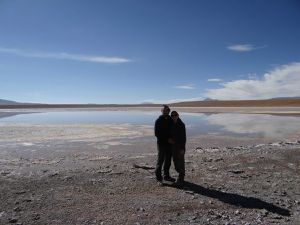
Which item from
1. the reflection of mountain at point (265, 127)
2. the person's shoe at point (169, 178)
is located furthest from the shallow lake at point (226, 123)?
the person's shoe at point (169, 178)

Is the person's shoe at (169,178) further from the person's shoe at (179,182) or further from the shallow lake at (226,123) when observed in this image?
the shallow lake at (226,123)

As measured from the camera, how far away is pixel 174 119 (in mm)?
8672

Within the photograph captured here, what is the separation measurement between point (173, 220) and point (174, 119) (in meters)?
2.78

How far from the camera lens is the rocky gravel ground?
6.62m

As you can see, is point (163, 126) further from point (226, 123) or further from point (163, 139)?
point (226, 123)

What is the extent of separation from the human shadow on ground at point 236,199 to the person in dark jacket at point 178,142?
1.07ft

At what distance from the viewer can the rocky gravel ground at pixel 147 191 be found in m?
6.62

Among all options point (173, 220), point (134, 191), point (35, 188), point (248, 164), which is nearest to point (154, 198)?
point (134, 191)

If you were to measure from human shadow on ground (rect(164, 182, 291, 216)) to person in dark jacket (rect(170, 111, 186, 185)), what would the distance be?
1.07 ft

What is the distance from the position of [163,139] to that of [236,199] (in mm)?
2213

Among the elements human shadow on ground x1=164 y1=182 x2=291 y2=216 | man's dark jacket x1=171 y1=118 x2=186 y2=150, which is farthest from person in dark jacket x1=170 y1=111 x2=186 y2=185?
human shadow on ground x1=164 y1=182 x2=291 y2=216

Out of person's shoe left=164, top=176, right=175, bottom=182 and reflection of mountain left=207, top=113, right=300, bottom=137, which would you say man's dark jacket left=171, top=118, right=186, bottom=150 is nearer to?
person's shoe left=164, top=176, right=175, bottom=182

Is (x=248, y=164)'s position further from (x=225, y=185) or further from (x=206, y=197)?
(x=206, y=197)

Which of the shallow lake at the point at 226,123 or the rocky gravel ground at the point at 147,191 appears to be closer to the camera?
the rocky gravel ground at the point at 147,191
